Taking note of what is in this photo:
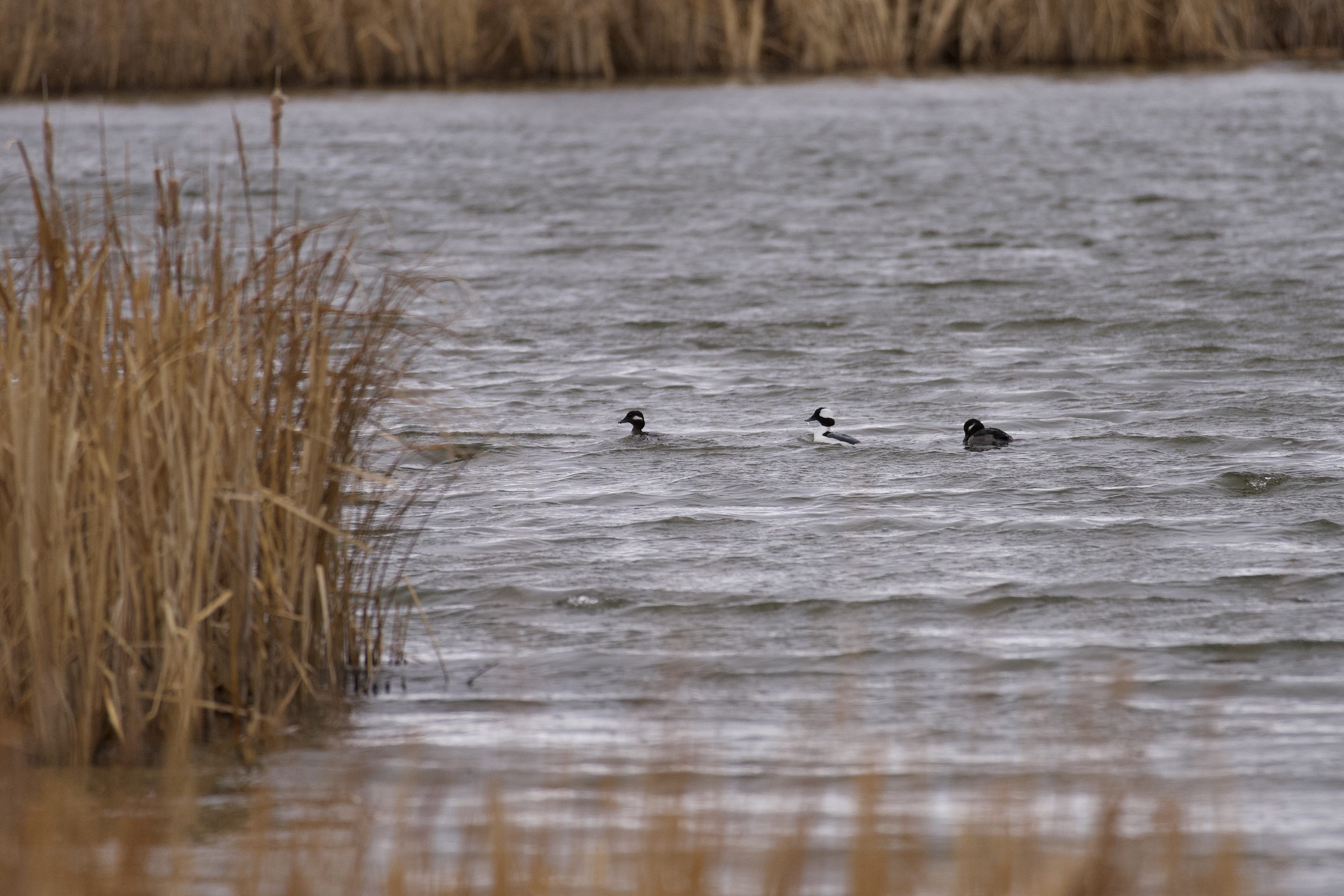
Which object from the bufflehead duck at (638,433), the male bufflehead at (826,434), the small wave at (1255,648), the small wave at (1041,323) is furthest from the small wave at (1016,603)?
the small wave at (1041,323)

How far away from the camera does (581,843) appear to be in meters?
3.55

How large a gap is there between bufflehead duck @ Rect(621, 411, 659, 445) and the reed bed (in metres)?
3.90

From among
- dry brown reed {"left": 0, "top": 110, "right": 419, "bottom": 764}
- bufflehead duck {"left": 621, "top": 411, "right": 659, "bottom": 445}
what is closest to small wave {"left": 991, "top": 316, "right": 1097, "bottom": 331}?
bufflehead duck {"left": 621, "top": 411, "right": 659, "bottom": 445}

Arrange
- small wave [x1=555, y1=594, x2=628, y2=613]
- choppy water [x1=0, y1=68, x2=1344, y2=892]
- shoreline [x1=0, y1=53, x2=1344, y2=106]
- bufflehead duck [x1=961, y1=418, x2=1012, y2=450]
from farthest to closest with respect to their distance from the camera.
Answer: shoreline [x1=0, y1=53, x2=1344, y2=106] → bufflehead duck [x1=961, y1=418, x2=1012, y2=450] → small wave [x1=555, y1=594, x2=628, y2=613] → choppy water [x1=0, y1=68, x2=1344, y2=892]

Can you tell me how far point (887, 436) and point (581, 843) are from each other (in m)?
4.97

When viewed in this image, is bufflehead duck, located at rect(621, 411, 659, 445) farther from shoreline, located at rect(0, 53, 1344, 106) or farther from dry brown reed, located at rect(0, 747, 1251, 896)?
shoreline, located at rect(0, 53, 1344, 106)

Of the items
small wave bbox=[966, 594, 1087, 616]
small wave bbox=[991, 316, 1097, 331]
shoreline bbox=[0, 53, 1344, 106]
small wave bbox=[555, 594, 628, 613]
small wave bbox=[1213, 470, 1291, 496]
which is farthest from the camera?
shoreline bbox=[0, 53, 1344, 106]

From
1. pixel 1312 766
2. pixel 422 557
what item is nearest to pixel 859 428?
pixel 422 557

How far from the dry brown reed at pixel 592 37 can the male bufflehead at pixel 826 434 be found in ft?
45.4

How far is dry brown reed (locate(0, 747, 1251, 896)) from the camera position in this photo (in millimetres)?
3252

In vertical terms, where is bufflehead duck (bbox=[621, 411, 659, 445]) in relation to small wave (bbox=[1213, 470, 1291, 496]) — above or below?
above

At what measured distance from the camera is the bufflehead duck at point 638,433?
8117 mm

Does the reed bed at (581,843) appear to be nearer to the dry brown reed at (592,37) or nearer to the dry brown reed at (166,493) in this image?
the dry brown reed at (166,493)

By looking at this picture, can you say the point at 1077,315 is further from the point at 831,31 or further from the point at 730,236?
the point at 831,31
